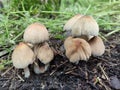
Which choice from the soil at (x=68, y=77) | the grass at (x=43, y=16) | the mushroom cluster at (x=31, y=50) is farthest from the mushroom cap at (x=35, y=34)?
the grass at (x=43, y=16)

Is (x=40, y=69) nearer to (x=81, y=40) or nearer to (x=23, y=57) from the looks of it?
(x=23, y=57)

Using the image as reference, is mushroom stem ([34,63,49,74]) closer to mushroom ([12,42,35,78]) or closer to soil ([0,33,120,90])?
soil ([0,33,120,90])

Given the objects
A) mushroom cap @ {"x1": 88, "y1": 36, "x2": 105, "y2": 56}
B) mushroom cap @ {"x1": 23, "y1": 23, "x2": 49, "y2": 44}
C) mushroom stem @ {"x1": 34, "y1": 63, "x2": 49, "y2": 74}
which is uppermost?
mushroom cap @ {"x1": 23, "y1": 23, "x2": 49, "y2": 44}

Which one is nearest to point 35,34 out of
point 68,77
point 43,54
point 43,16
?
point 43,54

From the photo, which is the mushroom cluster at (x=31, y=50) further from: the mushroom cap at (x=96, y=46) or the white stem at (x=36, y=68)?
the mushroom cap at (x=96, y=46)

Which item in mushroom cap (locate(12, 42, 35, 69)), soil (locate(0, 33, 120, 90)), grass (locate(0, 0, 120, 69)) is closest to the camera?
mushroom cap (locate(12, 42, 35, 69))

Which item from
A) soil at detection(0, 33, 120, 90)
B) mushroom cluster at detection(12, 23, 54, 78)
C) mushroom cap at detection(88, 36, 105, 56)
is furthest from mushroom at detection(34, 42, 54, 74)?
mushroom cap at detection(88, 36, 105, 56)
